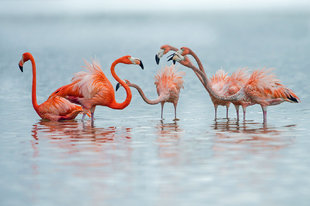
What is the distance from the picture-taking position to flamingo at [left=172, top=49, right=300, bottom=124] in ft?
42.3

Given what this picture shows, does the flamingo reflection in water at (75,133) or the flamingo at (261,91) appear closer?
the flamingo reflection in water at (75,133)

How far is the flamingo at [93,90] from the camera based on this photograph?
1309cm

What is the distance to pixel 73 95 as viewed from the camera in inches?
527

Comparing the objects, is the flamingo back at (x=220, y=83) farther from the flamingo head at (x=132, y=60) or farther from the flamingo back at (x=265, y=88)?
the flamingo head at (x=132, y=60)

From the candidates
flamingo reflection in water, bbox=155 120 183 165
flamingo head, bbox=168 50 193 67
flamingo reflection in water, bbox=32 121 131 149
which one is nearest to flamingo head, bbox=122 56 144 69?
flamingo head, bbox=168 50 193 67

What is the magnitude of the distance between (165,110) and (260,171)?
8893mm

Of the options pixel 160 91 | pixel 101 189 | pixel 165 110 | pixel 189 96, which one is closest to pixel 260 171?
pixel 101 189

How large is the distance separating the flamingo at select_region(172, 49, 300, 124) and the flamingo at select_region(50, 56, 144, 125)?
1.39 meters

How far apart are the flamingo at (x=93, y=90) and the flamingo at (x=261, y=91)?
1386 millimetres

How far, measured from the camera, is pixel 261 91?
1293cm

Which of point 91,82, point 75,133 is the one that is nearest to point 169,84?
point 91,82

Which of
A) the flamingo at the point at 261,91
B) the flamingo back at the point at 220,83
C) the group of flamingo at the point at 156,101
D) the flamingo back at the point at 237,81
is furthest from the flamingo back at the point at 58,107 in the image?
the flamingo back at the point at 237,81

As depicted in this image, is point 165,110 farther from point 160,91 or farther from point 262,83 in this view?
point 262,83

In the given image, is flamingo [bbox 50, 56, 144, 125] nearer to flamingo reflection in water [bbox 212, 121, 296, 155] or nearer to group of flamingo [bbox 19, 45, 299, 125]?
group of flamingo [bbox 19, 45, 299, 125]
